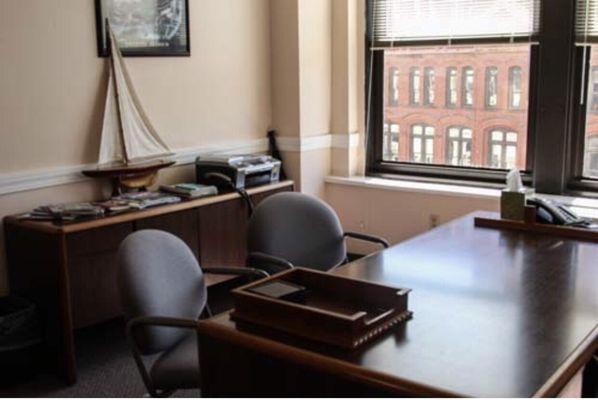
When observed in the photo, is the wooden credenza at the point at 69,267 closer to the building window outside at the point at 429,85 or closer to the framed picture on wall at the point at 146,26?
the framed picture on wall at the point at 146,26

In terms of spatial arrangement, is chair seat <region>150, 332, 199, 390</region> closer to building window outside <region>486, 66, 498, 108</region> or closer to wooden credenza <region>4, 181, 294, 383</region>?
wooden credenza <region>4, 181, 294, 383</region>

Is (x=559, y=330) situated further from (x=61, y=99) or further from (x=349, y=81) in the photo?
(x=349, y=81)

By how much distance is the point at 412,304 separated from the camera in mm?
2107

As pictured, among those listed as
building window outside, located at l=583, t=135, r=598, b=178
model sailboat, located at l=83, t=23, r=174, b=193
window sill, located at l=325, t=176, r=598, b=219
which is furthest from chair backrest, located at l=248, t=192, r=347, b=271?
building window outside, located at l=583, t=135, r=598, b=178

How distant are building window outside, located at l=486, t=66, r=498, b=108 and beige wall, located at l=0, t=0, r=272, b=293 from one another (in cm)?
151

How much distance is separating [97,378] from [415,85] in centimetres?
285

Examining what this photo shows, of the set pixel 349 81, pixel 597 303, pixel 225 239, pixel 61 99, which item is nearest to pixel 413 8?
pixel 349 81

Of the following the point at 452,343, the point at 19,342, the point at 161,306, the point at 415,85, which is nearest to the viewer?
the point at 452,343

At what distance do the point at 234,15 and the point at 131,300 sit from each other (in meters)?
2.66

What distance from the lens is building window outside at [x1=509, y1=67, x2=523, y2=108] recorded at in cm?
439

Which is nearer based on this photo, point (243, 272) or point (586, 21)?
point (243, 272)

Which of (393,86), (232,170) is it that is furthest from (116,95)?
(393,86)

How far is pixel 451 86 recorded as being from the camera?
464 centimetres

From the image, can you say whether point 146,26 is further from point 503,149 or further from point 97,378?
point 503,149
